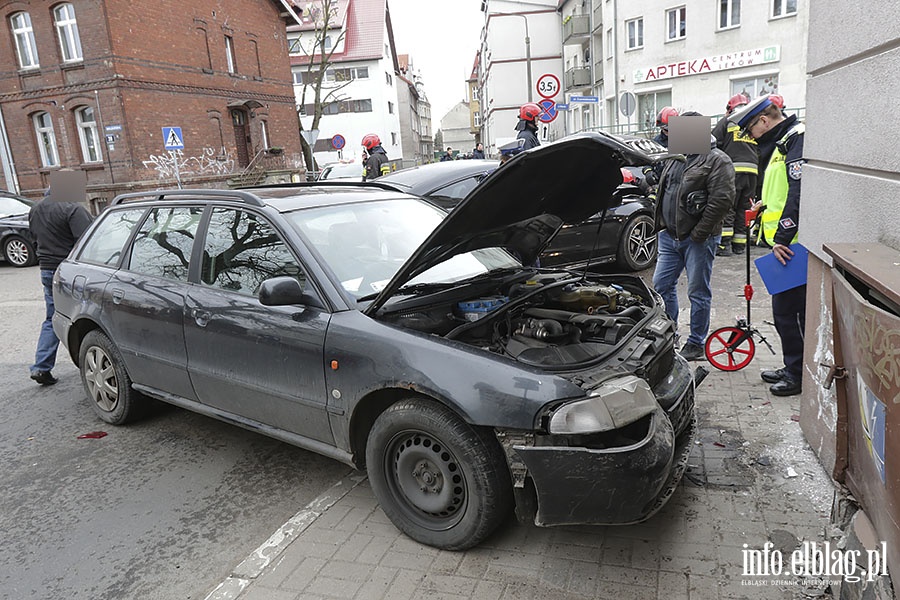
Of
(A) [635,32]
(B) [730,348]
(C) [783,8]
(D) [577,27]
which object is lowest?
(B) [730,348]

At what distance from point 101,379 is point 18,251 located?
12181 millimetres

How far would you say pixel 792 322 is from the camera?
4.43 m

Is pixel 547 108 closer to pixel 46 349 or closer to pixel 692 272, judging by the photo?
pixel 692 272

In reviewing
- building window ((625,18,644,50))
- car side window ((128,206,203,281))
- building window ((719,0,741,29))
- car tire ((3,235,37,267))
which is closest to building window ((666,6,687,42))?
building window ((625,18,644,50))

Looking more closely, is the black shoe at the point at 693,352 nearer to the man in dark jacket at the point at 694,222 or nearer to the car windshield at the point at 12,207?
the man in dark jacket at the point at 694,222

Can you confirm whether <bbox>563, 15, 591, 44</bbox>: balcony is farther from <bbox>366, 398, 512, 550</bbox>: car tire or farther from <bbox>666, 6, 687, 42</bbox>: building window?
<bbox>366, 398, 512, 550</bbox>: car tire

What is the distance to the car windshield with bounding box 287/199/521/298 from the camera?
3.62 metres

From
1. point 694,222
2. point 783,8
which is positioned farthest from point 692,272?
point 783,8

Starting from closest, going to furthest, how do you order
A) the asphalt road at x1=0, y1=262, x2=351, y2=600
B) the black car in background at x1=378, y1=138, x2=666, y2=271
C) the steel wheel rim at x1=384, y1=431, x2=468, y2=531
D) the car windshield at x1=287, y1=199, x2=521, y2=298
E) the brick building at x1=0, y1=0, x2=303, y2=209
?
the steel wheel rim at x1=384, y1=431, x2=468, y2=531 < the asphalt road at x1=0, y1=262, x2=351, y2=600 < the car windshield at x1=287, y1=199, x2=521, y2=298 < the black car in background at x1=378, y1=138, x2=666, y2=271 < the brick building at x1=0, y1=0, x2=303, y2=209

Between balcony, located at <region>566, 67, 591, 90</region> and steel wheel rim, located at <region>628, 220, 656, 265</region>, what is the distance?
34.1 meters

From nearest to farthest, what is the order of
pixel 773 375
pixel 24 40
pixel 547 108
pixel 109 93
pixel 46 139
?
pixel 773 375, pixel 547 108, pixel 109 93, pixel 24 40, pixel 46 139

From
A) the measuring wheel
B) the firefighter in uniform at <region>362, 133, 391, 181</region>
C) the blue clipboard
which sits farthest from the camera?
the firefighter in uniform at <region>362, 133, 391, 181</region>

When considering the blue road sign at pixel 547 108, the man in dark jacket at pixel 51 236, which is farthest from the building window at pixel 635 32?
the man in dark jacket at pixel 51 236

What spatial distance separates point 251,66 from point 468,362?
1282 inches
